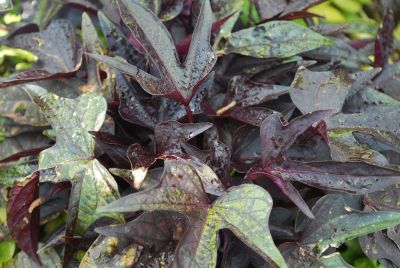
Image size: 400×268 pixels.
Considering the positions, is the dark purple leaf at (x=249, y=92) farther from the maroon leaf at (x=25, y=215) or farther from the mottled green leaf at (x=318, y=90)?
the maroon leaf at (x=25, y=215)

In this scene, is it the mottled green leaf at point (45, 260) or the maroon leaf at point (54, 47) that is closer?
the mottled green leaf at point (45, 260)

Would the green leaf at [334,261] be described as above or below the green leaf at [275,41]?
below

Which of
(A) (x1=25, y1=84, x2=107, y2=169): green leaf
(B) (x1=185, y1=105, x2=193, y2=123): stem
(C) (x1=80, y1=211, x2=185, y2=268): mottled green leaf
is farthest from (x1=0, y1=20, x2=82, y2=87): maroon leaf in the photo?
(C) (x1=80, y1=211, x2=185, y2=268): mottled green leaf

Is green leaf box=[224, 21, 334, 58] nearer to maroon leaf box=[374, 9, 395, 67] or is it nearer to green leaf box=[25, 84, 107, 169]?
maroon leaf box=[374, 9, 395, 67]

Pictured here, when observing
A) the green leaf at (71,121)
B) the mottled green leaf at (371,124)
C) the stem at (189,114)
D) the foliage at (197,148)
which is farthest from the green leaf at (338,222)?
the green leaf at (71,121)

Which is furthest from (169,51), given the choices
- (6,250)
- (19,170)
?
(6,250)

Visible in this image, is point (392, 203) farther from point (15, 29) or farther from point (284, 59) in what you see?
point (15, 29)

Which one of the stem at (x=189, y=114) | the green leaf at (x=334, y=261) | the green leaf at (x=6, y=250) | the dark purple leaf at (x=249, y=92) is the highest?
the stem at (x=189, y=114)
